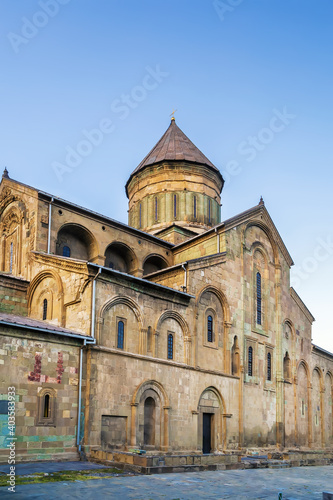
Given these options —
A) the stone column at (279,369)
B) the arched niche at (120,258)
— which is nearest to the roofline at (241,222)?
the stone column at (279,369)

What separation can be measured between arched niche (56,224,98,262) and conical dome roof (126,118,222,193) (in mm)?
11689

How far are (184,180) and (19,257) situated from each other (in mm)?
14723

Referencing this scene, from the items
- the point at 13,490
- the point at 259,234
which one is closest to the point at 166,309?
the point at 259,234

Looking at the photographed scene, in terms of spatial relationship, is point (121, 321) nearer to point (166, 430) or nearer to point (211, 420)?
point (166, 430)

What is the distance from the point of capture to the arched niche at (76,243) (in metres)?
27.0

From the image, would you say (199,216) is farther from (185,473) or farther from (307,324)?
(185,473)

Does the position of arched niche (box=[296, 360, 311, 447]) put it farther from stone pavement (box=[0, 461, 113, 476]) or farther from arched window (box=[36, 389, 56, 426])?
arched window (box=[36, 389, 56, 426])

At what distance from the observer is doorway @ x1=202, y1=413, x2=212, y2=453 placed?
25.1 m

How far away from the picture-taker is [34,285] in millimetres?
24375

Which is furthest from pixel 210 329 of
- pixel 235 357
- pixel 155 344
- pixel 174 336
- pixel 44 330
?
pixel 44 330

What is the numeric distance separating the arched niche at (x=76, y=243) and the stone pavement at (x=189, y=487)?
12.2m

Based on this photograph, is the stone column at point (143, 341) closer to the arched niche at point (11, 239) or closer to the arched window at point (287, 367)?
the arched niche at point (11, 239)

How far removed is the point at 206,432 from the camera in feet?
83.4

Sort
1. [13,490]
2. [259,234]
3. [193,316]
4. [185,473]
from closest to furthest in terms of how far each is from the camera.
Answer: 1. [13,490]
2. [185,473]
3. [193,316]
4. [259,234]
